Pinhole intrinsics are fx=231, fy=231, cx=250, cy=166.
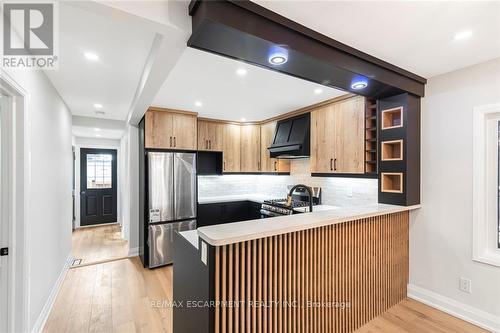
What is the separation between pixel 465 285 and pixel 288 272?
2009 millimetres

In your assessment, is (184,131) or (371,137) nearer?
(371,137)

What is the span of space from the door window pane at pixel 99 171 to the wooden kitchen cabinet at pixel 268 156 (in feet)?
14.7

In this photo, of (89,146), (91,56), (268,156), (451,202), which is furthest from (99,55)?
(89,146)

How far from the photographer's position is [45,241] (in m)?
2.40

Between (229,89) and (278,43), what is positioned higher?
(229,89)

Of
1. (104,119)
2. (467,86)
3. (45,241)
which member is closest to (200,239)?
(45,241)

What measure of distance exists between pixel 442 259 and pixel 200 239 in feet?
8.64

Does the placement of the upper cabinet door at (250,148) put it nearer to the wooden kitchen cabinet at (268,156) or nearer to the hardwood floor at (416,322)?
the wooden kitchen cabinet at (268,156)

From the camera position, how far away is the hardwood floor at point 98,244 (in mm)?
4156

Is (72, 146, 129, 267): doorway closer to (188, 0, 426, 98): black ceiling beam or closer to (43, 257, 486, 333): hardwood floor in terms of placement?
(43, 257, 486, 333): hardwood floor

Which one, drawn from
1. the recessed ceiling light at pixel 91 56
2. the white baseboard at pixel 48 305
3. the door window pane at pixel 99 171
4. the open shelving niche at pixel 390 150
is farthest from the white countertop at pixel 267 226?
the door window pane at pixel 99 171

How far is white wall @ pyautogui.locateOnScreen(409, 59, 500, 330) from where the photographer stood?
220cm

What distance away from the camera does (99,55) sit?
2025 millimetres

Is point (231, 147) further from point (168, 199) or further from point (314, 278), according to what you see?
point (314, 278)
